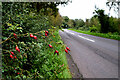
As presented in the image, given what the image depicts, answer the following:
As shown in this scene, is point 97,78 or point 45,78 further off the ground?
point 45,78

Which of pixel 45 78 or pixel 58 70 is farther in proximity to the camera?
pixel 58 70

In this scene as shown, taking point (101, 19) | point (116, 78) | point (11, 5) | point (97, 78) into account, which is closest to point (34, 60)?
point (11, 5)

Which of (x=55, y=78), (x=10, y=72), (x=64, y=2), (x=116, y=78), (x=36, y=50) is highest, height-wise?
(x=64, y=2)

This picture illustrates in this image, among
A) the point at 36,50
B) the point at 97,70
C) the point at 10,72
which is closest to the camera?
the point at 10,72

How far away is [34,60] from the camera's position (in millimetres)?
2789

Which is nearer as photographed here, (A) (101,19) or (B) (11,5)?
(B) (11,5)

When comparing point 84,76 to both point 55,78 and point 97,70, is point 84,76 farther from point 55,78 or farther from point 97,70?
point 55,78

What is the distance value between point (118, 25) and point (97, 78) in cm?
2231

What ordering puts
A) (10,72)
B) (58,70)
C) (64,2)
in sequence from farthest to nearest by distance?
(64,2)
(58,70)
(10,72)

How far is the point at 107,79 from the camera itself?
10.7 feet

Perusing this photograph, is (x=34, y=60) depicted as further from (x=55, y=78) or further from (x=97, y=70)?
(x=97, y=70)

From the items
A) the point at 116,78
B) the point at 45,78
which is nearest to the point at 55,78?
the point at 45,78

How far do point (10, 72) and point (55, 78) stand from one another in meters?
1.12

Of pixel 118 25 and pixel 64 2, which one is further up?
pixel 64 2
